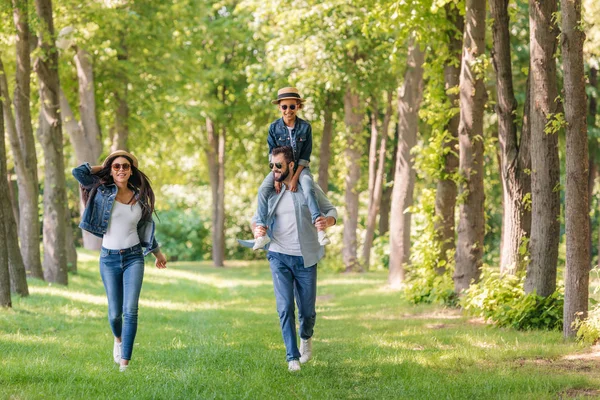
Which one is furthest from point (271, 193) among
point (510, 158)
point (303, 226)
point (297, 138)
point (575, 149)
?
point (510, 158)

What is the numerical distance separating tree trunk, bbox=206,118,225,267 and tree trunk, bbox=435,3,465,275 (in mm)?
19888

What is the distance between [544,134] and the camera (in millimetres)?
11188

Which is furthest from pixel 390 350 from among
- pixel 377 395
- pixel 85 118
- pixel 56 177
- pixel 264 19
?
pixel 264 19

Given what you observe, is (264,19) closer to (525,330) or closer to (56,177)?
(56,177)

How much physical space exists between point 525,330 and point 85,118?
18596mm

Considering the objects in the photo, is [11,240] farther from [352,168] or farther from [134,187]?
[352,168]

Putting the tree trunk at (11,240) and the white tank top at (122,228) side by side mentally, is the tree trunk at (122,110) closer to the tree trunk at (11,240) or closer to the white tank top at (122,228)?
the tree trunk at (11,240)

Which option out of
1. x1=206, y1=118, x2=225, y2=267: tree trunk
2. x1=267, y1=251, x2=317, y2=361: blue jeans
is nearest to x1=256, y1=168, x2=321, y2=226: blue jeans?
x1=267, y1=251, x2=317, y2=361: blue jeans

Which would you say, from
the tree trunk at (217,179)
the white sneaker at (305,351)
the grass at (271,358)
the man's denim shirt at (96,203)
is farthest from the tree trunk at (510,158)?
the tree trunk at (217,179)

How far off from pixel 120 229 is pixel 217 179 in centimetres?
2939

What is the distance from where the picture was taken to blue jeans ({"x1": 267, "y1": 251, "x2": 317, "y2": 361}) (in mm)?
8562

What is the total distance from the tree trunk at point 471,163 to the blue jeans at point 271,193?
6824 millimetres

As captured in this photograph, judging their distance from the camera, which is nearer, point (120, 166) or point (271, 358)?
point (120, 166)

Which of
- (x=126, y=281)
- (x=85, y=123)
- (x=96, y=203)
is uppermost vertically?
(x=85, y=123)
